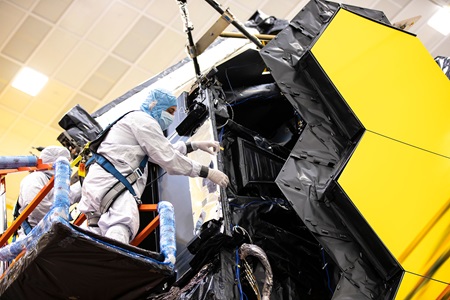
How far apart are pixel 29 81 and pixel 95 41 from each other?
1313 mm

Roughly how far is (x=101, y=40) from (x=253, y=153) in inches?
209

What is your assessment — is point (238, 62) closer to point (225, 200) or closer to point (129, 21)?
point (225, 200)

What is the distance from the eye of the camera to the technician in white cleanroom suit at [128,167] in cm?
505

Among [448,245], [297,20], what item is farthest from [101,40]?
[448,245]

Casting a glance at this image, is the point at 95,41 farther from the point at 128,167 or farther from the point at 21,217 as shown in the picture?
the point at 21,217

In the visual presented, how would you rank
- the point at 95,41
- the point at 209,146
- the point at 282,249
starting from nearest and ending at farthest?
the point at 209,146 → the point at 282,249 → the point at 95,41

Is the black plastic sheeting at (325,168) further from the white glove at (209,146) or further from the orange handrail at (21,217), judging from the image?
the orange handrail at (21,217)

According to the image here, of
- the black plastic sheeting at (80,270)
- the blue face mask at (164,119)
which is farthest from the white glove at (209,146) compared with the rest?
the black plastic sheeting at (80,270)

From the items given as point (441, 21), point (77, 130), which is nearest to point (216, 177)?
point (77, 130)

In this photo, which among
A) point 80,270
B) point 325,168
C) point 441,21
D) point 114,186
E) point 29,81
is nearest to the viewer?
point 80,270

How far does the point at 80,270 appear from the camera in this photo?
4484 mm

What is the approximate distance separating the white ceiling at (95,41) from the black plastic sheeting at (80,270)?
22.1 ft

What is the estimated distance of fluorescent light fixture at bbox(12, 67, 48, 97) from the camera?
37.3 feet

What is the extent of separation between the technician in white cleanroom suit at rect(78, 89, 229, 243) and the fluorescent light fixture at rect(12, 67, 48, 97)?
20.1 ft
